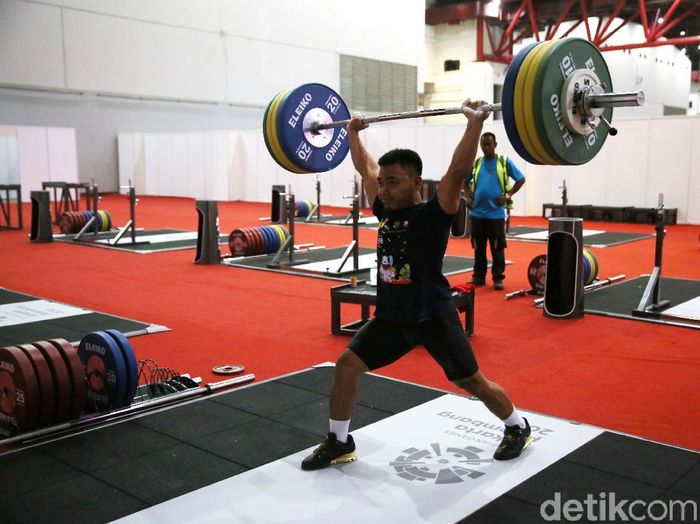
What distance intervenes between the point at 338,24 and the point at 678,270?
17031mm

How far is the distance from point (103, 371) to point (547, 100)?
237 centimetres

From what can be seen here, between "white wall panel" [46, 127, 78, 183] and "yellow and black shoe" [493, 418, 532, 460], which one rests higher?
"white wall panel" [46, 127, 78, 183]

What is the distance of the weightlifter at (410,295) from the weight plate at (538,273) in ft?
12.0

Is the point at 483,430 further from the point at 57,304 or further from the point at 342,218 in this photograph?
the point at 342,218

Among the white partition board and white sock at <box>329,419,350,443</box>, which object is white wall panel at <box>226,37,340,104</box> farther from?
white sock at <box>329,419,350,443</box>

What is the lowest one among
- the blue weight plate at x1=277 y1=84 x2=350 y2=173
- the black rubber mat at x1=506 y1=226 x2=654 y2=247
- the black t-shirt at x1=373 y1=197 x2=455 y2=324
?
the black rubber mat at x1=506 y1=226 x2=654 y2=247

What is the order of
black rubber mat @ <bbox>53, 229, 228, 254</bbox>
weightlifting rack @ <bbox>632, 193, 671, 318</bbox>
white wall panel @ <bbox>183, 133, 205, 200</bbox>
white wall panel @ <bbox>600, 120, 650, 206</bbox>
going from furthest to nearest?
1. white wall panel @ <bbox>183, 133, 205, 200</bbox>
2. white wall panel @ <bbox>600, 120, 650, 206</bbox>
3. black rubber mat @ <bbox>53, 229, 228, 254</bbox>
4. weightlifting rack @ <bbox>632, 193, 671, 318</bbox>

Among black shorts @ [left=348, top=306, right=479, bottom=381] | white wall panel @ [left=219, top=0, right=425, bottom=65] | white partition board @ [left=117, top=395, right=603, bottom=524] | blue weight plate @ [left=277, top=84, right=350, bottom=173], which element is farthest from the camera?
white wall panel @ [left=219, top=0, right=425, bottom=65]

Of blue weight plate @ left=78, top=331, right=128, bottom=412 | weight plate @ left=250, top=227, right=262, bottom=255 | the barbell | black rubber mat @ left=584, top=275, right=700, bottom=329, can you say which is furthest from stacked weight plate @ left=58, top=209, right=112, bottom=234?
the barbell

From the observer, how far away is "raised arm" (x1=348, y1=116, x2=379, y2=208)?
2.98 metres

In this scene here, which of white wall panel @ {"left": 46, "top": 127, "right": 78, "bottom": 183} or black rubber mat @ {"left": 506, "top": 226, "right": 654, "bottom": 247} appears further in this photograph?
white wall panel @ {"left": 46, "top": 127, "right": 78, "bottom": 183}

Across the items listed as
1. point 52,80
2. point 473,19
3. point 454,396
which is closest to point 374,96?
point 473,19

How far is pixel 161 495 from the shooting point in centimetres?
262

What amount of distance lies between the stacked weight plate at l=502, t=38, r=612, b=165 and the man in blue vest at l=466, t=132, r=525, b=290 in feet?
9.90
